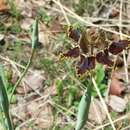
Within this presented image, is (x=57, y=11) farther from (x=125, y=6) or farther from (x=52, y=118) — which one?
(x=52, y=118)

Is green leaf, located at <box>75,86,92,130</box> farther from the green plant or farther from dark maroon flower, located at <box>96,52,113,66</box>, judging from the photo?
the green plant

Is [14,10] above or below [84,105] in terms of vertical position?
above

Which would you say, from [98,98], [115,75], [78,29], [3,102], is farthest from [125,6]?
[3,102]

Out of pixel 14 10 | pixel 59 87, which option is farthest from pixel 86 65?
pixel 14 10

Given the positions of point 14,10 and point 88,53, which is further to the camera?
point 14,10

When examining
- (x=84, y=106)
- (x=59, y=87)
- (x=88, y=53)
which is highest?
(x=88, y=53)

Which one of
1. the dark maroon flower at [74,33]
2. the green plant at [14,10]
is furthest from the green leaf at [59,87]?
the dark maroon flower at [74,33]

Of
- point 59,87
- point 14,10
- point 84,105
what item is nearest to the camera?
point 84,105

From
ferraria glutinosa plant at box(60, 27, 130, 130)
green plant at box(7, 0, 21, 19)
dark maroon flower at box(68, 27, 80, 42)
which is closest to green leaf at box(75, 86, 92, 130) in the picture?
ferraria glutinosa plant at box(60, 27, 130, 130)

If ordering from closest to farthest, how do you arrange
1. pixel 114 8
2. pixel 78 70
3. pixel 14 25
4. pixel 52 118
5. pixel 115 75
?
pixel 78 70 → pixel 52 118 → pixel 115 75 → pixel 14 25 → pixel 114 8

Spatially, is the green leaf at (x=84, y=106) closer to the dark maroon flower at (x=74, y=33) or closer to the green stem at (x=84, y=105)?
the green stem at (x=84, y=105)

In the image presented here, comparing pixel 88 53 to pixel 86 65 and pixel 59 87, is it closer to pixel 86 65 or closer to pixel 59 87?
pixel 86 65
